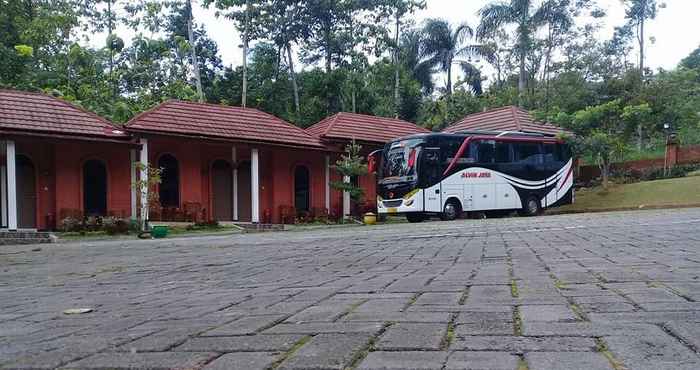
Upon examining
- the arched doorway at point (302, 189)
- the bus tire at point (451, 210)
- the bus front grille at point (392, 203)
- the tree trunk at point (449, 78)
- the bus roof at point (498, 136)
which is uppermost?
the tree trunk at point (449, 78)

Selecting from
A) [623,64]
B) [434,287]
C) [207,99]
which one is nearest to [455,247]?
[434,287]

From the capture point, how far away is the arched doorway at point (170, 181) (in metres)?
18.3

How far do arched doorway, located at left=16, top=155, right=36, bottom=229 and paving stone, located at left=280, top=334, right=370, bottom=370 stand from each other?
1711 centimetres

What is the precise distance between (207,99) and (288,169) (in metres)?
12.6

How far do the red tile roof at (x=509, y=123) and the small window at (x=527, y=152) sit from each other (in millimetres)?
2509

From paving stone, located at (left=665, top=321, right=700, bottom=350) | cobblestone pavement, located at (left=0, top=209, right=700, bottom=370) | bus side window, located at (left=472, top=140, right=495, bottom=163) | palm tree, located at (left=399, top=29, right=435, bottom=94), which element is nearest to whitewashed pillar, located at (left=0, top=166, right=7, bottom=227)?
cobblestone pavement, located at (left=0, top=209, right=700, bottom=370)

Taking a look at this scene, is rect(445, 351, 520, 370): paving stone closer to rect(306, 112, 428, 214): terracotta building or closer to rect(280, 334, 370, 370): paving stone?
rect(280, 334, 370, 370): paving stone

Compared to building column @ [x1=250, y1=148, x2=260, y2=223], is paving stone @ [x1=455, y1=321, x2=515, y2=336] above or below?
below

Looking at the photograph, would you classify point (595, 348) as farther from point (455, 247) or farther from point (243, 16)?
point (243, 16)

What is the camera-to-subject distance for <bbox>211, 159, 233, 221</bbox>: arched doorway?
19688mm

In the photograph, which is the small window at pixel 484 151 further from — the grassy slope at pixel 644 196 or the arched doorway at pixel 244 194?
the arched doorway at pixel 244 194

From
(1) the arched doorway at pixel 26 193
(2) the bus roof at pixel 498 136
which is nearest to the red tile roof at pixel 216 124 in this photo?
(1) the arched doorway at pixel 26 193

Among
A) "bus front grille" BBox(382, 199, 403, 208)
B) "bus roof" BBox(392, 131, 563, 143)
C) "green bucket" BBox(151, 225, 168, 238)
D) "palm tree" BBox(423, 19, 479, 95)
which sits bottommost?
"green bucket" BBox(151, 225, 168, 238)

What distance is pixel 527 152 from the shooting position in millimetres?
20188
